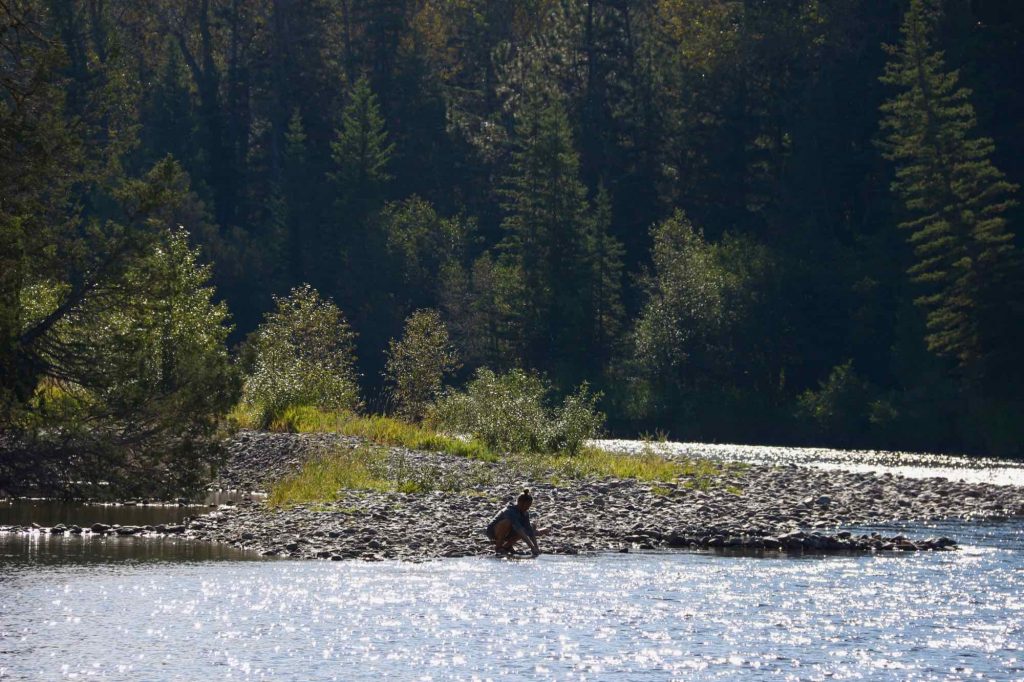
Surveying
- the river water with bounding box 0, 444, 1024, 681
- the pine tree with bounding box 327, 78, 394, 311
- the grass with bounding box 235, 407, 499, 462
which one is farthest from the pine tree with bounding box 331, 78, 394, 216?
the river water with bounding box 0, 444, 1024, 681

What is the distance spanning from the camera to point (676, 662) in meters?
20.4

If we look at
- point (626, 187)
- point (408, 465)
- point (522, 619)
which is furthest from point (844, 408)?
point (522, 619)

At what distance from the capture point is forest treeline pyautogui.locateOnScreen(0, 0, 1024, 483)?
68312 millimetres

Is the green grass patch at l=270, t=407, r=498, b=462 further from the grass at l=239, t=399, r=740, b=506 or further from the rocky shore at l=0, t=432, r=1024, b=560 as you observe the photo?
the rocky shore at l=0, t=432, r=1024, b=560

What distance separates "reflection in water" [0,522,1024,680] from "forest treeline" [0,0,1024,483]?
19.3 metres

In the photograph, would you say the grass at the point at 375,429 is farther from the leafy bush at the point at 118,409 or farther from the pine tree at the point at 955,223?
the pine tree at the point at 955,223

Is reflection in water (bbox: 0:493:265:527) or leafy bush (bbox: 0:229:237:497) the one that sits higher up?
leafy bush (bbox: 0:229:237:497)

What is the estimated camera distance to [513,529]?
28859 mm

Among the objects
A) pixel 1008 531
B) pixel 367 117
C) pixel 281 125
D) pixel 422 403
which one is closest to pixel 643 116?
pixel 367 117

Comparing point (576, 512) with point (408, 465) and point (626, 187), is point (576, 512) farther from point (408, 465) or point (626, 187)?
point (626, 187)

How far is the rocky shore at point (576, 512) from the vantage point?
30406mm

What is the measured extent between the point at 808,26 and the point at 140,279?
63.5 meters

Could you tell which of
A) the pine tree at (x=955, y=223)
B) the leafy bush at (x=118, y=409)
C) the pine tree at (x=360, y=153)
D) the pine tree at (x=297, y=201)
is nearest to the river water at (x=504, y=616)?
the leafy bush at (x=118, y=409)

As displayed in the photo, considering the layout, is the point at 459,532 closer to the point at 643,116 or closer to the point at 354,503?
the point at 354,503
